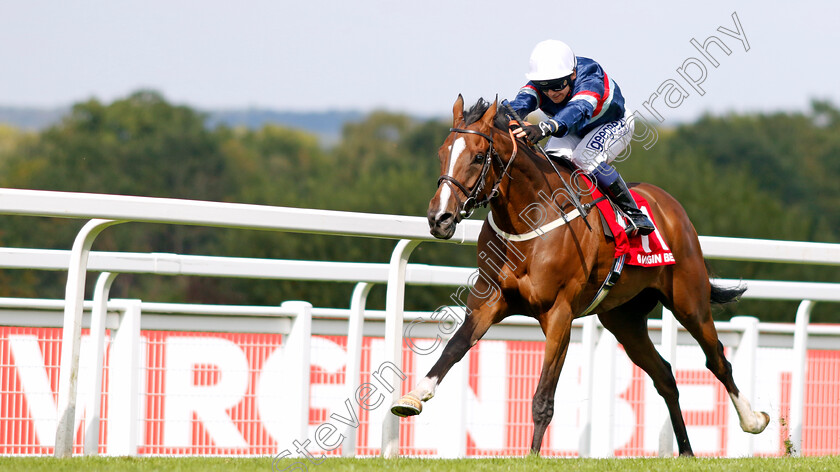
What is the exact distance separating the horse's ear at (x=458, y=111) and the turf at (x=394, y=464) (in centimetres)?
143

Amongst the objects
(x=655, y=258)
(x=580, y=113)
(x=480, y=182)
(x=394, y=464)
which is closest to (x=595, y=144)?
(x=580, y=113)

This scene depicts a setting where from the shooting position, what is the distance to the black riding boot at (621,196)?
528 centimetres

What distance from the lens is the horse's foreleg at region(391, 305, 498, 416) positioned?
4496 millimetres

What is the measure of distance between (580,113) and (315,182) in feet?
187

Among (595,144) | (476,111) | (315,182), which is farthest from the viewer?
(315,182)

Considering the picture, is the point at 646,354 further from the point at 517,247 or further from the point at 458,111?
the point at 458,111

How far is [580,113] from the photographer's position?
507 centimetres

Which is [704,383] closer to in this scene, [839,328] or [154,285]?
[839,328]

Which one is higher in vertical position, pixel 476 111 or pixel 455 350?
pixel 476 111

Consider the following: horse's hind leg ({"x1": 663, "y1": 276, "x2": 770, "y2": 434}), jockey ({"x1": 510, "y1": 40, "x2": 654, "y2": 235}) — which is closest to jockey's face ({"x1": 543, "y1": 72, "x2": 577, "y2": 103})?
jockey ({"x1": 510, "y1": 40, "x2": 654, "y2": 235})

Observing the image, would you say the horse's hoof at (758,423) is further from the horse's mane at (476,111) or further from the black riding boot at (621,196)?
the horse's mane at (476,111)

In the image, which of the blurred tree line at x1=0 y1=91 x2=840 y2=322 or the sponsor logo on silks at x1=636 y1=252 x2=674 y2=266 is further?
the blurred tree line at x1=0 y1=91 x2=840 y2=322

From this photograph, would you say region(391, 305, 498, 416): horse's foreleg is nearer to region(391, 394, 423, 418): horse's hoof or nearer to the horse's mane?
region(391, 394, 423, 418): horse's hoof

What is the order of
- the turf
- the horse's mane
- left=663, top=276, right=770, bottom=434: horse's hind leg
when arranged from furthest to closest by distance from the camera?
1. left=663, top=276, right=770, bottom=434: horse's hind leg
2. the horse's mane
3. the turf
